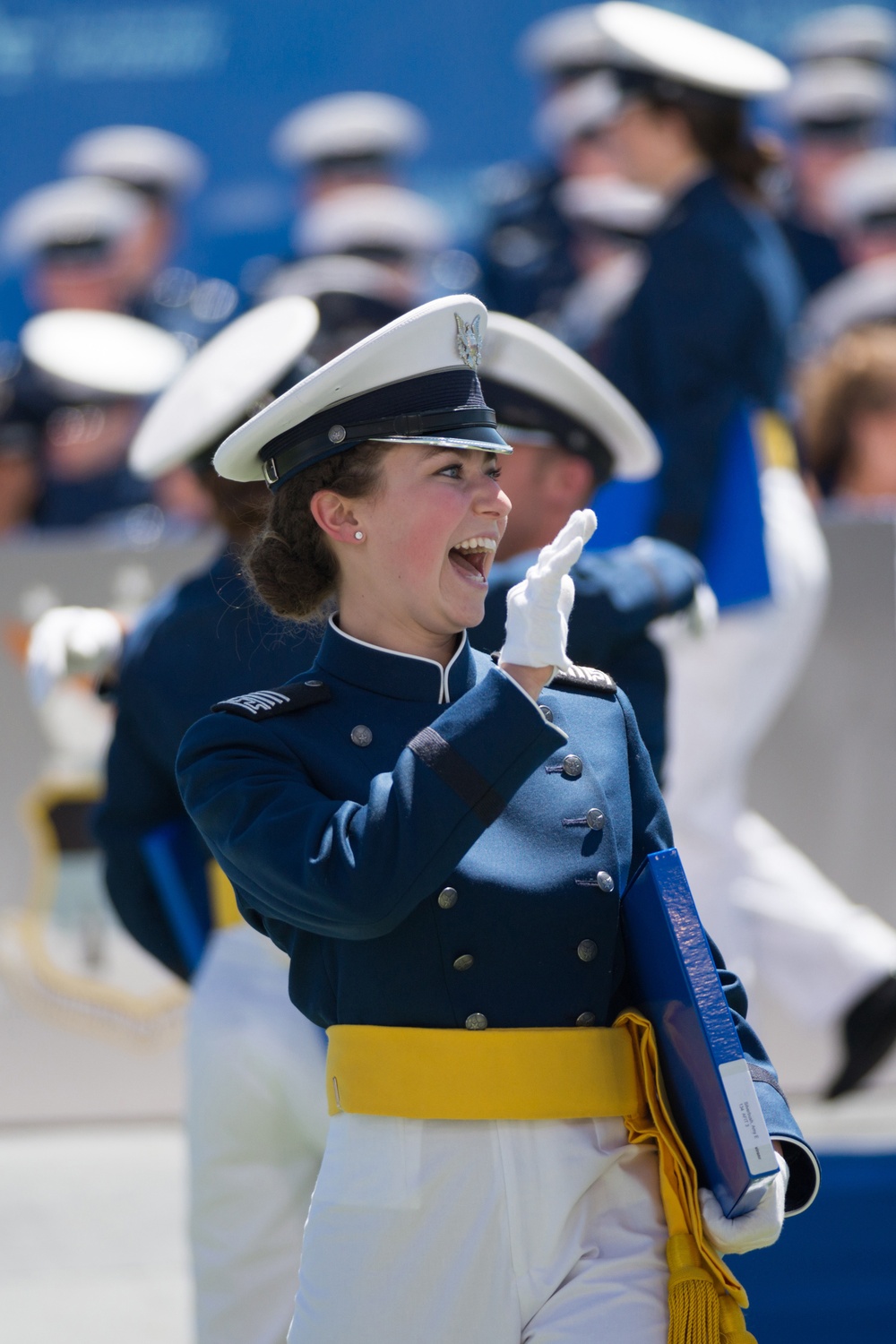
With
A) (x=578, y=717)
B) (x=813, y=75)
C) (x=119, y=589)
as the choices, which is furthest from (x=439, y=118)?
(x=578, y=717)

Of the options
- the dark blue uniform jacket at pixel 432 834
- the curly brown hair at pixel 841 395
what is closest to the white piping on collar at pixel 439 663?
the dark blue uniform jacket at pixel 432 834

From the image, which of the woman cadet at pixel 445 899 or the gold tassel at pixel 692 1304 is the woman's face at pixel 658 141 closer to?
the woman cadet at pixel 445 899

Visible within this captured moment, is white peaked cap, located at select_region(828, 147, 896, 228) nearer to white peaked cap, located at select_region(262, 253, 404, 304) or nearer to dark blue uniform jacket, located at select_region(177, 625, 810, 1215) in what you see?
white peaked cap, located at select_region(262, 253, 404, 304)

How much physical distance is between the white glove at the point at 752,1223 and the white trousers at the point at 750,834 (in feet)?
8.47

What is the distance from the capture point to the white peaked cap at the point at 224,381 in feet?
10.6

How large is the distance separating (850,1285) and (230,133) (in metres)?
6.68

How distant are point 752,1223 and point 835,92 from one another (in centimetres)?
679

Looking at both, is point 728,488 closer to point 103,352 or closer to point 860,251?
point 103,352

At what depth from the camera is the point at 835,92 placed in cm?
796

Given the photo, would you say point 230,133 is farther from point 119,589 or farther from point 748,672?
point 748,672

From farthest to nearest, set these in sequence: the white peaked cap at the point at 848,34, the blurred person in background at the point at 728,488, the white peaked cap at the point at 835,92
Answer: the white peaked cap at the point at 848,34 → the white peaked cap at the point at 835,92 → the blurred person in background at the point at 728,488

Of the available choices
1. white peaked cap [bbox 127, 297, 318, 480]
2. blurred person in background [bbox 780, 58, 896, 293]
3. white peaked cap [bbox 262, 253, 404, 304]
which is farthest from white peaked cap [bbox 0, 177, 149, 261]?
white peaked cap [bbox 127, 297, 318, 480]

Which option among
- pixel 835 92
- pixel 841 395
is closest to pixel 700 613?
pixel 841 395

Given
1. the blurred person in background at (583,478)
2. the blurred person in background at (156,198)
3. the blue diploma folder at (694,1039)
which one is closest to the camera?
the blue diploma folder at (694,1039)
